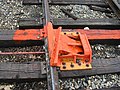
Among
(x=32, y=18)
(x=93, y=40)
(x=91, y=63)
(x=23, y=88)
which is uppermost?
(x=32, y=18)

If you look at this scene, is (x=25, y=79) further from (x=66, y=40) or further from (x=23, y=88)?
(x=66, y=40)

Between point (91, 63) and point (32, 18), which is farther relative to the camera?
A: point (32, 18)

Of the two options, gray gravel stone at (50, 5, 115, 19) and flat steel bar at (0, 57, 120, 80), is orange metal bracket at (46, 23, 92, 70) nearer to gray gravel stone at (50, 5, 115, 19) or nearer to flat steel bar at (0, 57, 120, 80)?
flat steel bar at (0, 57, 120, 80)

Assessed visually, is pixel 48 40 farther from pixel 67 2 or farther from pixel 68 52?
pixel 67 2

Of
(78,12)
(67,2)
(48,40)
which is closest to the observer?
(48,40)

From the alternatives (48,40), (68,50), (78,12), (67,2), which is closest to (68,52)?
(68,50)

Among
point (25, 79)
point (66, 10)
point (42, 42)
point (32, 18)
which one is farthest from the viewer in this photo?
point (66, 10)

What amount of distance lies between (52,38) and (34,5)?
1690mm

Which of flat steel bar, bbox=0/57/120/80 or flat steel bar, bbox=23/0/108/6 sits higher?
flat steel bar, bbox=23/0/108/6

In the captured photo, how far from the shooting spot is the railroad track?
3.46m

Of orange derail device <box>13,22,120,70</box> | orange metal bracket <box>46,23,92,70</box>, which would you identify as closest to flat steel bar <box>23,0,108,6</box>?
orange derail device <box>13,22,120,70</box>

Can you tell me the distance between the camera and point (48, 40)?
3812 mm

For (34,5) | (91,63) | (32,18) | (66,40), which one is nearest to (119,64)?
(91,63)

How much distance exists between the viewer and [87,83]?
3588 millimetres
